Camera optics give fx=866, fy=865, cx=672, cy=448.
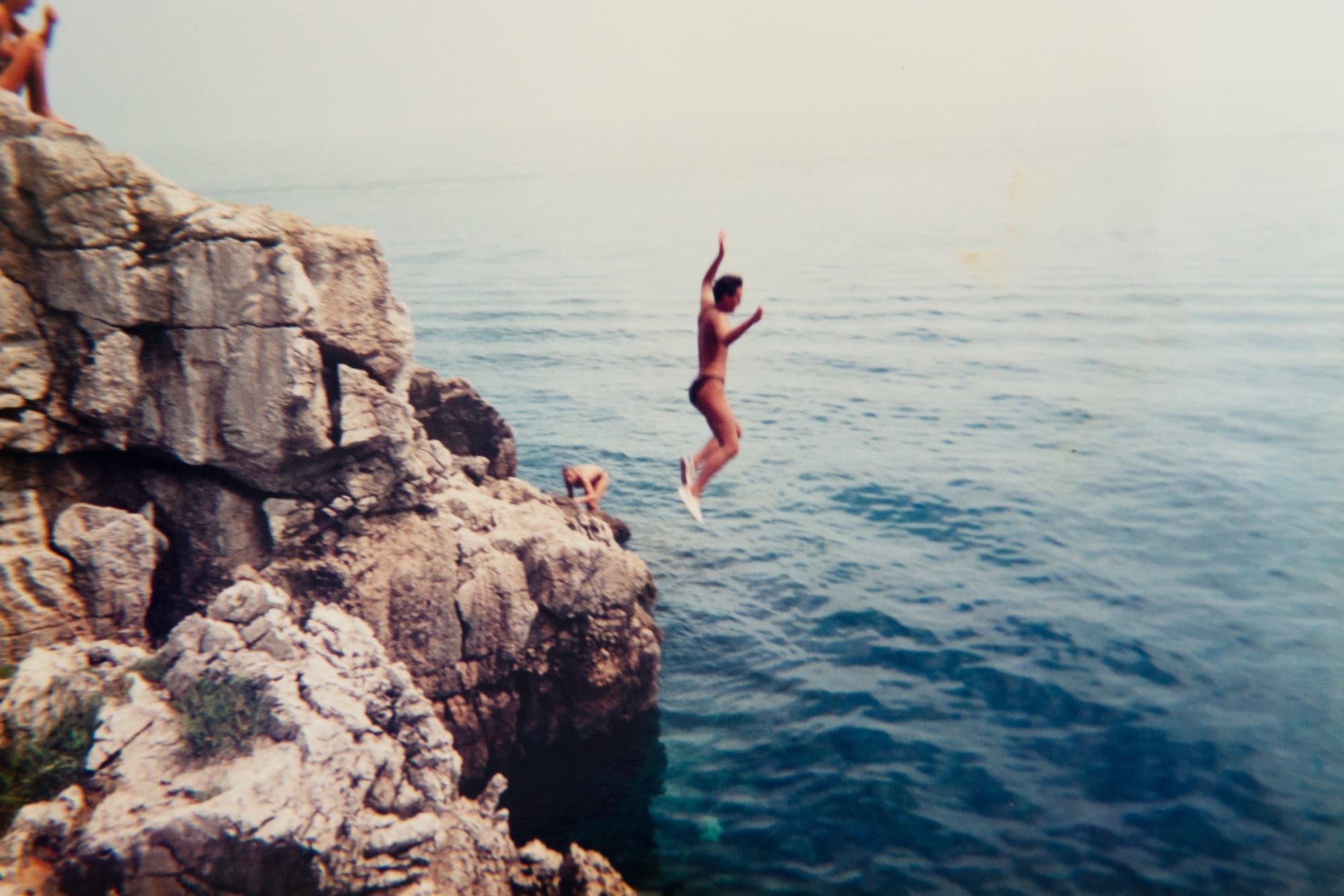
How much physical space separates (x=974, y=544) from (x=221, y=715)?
1394cm

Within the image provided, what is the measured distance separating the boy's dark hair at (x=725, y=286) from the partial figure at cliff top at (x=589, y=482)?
5353 millimetres

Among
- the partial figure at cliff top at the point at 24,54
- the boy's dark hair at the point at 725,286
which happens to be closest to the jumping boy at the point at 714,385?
the boy's dark hair at the point at 725,286

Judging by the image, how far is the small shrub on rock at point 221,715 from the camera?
24.9 feet

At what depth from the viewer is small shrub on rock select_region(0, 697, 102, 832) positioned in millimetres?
7102

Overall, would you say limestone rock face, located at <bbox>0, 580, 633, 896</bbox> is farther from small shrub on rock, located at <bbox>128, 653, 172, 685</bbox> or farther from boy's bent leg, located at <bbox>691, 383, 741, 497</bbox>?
boy's bent leg, located at <bbox>691, 383, 741, 497</bbox>

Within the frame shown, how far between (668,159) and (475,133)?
39012mm

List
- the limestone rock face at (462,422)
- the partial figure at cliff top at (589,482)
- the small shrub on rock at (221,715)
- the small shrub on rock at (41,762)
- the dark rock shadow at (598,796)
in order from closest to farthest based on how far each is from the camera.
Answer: the small shrub on rock at (41,762)
the small shrub on rock at (221,715)
the dark rock shadow at (598,796)
the limestone rock face at (462,422)
the partial figure at cliff top at (589,482)

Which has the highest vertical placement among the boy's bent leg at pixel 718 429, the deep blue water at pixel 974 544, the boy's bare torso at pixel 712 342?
the boy's bare torso at pixel 712 342

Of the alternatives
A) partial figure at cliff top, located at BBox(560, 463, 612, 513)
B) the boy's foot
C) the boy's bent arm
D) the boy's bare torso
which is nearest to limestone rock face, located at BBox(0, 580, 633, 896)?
the boy's foot

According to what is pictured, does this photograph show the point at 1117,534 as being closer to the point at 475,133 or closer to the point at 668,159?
the point at 668,159

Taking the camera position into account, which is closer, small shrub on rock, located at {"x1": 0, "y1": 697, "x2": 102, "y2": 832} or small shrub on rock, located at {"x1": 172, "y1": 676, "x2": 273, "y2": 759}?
small shrub on rock, located at {"x1": 0, "y1": 697, "x2": 102, "y2": 832}

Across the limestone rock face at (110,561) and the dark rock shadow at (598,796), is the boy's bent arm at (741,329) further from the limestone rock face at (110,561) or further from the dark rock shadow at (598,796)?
the limestone rock face at (110,561)

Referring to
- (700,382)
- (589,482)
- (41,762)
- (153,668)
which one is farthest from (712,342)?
(41,762)

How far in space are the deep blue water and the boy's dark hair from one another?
6233 millimetres
